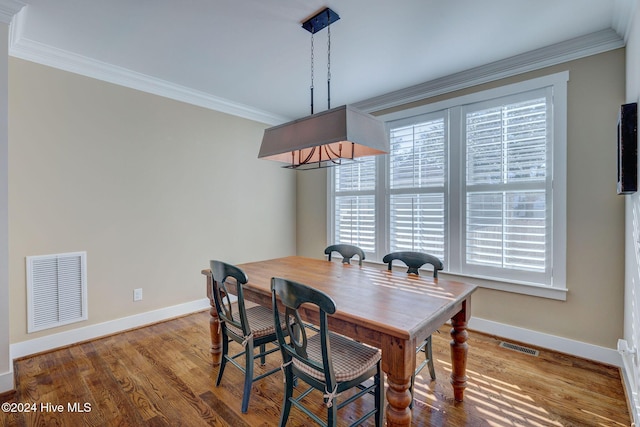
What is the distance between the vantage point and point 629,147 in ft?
5.85

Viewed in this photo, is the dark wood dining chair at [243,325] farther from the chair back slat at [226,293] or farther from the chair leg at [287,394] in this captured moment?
the chair leg at [287,394]

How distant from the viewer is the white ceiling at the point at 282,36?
2061 mm

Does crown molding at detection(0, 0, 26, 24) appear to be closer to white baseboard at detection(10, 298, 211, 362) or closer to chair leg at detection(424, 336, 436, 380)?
white baseboard at detection(10, 298, 211, 362)

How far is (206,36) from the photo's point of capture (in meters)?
2.39

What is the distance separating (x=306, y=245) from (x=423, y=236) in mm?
1917

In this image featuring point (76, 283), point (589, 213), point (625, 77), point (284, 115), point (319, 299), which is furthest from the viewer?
point (284, 115)

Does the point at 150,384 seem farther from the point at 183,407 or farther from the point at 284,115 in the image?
the point at 284,115

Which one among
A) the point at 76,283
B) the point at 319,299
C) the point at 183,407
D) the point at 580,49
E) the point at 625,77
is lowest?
the point at 183,407

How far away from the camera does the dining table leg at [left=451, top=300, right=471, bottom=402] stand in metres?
1.89

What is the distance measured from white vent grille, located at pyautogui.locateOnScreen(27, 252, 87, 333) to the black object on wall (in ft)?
13.9

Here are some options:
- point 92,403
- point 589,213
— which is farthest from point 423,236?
point 92,403

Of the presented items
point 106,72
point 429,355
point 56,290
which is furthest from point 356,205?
point 56,290

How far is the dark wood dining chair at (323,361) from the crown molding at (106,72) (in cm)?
272

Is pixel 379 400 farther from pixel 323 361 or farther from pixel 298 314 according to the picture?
pixel 298 314
